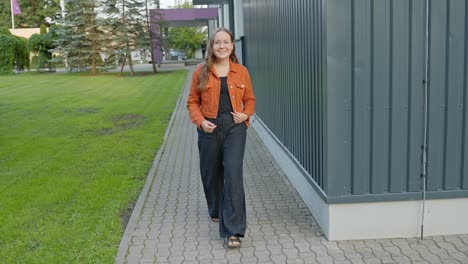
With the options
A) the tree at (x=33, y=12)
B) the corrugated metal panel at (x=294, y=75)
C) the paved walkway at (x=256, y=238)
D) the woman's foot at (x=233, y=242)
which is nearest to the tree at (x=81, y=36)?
the corrugated metal panel at (x=294, y=75)

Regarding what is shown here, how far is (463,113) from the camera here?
4738 millimetres

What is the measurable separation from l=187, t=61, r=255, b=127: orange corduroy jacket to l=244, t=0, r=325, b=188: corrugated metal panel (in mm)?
679

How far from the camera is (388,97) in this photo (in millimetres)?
4660

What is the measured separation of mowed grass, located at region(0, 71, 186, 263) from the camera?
4.98 meters

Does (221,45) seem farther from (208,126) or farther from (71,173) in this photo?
(71,173)

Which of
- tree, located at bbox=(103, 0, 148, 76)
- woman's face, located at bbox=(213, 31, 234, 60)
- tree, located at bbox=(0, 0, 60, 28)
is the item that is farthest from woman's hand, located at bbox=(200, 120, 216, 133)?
tree, located at bbox=(0, 0, 60, 28)

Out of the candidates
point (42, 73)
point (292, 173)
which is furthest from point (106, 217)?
point (42, 73)

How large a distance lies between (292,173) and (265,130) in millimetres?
3034

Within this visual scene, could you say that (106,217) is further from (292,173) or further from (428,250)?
(428,250)

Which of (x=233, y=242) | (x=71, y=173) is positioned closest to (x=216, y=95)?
(x=233, y=242)

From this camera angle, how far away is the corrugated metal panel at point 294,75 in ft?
16.8

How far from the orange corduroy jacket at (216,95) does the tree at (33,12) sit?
241 ft

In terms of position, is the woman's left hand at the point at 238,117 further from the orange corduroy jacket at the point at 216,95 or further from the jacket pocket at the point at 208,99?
the jacket pocket at the point at 208,99

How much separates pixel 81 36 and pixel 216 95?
3296 cm
